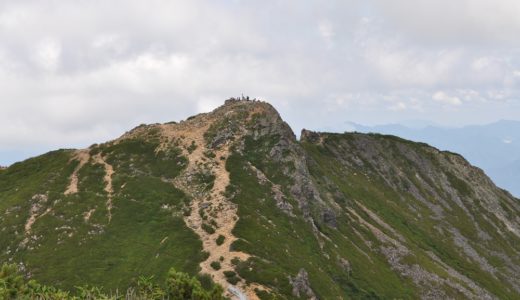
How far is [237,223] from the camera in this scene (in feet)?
288

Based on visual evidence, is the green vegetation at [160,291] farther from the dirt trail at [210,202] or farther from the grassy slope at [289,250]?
the grassy slope at [289,250]

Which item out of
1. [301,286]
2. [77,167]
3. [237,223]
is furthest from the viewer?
[77,167]

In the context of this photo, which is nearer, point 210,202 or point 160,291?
point 160,291

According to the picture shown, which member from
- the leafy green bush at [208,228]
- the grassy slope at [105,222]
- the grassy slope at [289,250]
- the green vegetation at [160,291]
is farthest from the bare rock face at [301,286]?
the leafy green bush at [208,228]

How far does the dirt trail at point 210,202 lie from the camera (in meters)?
74.9

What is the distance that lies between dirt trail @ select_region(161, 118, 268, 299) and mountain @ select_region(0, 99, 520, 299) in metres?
0.32

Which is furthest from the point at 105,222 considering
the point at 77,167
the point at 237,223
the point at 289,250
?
the point at 289,250

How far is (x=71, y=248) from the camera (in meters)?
85.6

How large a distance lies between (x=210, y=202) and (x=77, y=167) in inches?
1564

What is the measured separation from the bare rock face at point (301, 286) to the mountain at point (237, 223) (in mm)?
234

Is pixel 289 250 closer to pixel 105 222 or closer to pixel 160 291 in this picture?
pixel 160 291

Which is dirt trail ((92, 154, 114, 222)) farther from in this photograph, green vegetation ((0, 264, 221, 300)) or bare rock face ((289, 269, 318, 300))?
bare rock face ((289, 269, 318, 300))

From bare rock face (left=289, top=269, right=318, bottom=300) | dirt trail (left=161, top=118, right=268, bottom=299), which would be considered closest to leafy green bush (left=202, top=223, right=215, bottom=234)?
dirt trail (left=161, top=118, right=268, bottom=299)

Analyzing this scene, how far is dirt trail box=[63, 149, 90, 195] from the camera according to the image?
10344cm
